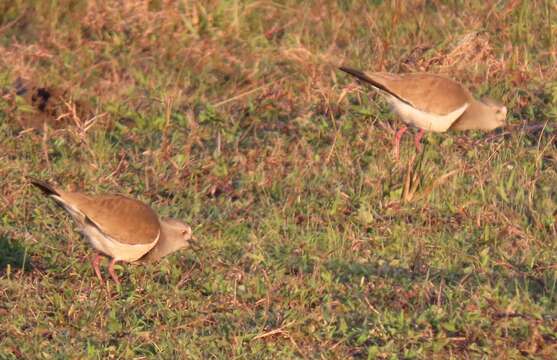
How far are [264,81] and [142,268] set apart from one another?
268 centimetres

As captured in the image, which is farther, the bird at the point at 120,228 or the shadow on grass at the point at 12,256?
the shadow on grass at the point at 12,256

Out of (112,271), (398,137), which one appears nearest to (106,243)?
(112,271)

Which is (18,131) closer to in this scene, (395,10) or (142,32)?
(142,32)

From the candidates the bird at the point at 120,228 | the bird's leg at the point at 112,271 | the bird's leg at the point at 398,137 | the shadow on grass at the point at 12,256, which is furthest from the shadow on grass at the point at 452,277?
the shadow on grass at the point at 12,256

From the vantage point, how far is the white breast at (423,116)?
7922 mm

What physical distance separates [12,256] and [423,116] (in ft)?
9.36

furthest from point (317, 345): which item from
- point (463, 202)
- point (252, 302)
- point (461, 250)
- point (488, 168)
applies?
point (488, 168)

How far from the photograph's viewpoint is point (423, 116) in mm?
7941

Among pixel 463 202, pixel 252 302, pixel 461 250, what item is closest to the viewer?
pixel 252 302

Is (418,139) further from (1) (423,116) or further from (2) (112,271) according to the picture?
(2) (112,271)

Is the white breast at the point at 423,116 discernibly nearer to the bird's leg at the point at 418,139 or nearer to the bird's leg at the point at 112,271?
the bird's leg at the point at 418,139

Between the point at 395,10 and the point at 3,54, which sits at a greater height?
the point at 395,10

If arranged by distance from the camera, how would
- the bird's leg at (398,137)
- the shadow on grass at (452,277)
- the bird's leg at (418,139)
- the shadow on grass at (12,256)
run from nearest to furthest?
the shadow on grass at (452,277) < the shadow on grass at (12,256) < the bird's leg at (398,137) < the bird's leg at (418,139)

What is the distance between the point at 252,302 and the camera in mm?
6117
